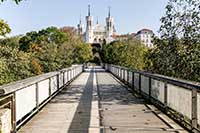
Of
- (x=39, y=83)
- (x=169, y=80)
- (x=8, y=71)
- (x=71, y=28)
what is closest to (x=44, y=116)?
(x=39, y=83)

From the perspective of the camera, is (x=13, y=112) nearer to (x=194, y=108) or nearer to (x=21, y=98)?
(x=21, y=98)

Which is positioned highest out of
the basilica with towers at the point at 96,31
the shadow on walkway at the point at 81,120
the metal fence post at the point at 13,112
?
the basilica with towers at the point at 96,31

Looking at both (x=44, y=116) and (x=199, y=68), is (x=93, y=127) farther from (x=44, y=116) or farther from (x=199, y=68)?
(x=199, y=68)

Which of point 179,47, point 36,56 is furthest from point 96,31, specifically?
point 179,47

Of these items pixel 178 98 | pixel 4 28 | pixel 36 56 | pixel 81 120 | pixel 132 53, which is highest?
pixel 132 53

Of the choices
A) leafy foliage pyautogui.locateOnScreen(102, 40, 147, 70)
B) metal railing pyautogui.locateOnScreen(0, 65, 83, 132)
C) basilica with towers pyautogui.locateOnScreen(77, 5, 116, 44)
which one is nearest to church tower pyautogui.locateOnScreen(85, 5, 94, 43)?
basilica with towers pyautogui.locateOnScreen(77, 5, 116, 44)

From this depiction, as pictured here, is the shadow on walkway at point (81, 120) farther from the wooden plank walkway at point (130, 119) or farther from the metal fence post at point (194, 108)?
the metal fence post at point (194, 108)

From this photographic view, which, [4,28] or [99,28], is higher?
[99,28]

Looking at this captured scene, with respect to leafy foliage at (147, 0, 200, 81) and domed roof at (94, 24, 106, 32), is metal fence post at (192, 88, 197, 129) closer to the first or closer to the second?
leafy foliage at (147, 0, 200, 81)

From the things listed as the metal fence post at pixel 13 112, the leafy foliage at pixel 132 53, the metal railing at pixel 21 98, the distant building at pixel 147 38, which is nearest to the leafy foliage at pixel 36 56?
the leafy foliage at pixel 132 53

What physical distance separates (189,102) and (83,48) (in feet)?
242

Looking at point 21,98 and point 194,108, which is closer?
point 194,108

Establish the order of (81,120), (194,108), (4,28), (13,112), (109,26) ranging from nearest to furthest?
(4,28)
(13,112)
(194,108)
(81,120)
(109,26)

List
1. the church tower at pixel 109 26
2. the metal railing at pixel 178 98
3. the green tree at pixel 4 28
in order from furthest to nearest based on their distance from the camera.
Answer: the church tower at pixel 109 26 → the metal railing at pixel 178 98 → the green tree at pixel 4 28
